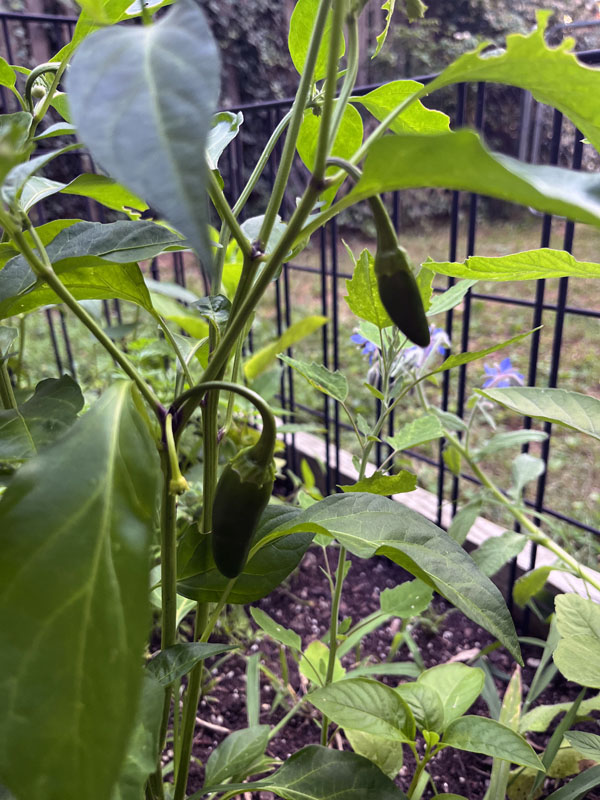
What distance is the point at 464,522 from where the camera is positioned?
2.66 feet

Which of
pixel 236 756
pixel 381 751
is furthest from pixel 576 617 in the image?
pixel 236 756

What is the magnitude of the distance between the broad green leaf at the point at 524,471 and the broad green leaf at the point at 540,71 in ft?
2.28

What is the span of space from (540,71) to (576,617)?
1.70 feet

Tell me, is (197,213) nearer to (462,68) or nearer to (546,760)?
(462,68)

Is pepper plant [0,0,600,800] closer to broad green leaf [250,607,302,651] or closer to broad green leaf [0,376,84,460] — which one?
broad green leaf [0,376,84,460]

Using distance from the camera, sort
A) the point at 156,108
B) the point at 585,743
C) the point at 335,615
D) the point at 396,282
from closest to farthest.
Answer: the point at 156,108 < the point at 396,282 < the point at 585,743 < the point at 335,615

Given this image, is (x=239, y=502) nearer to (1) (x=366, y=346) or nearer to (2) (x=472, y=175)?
(2) (x=472, y=175)

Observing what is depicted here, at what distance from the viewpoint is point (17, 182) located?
0.32m

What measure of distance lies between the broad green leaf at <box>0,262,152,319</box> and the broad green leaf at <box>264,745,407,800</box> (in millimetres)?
411

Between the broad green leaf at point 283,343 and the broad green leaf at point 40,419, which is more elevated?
the broad green leaf at point 40,419

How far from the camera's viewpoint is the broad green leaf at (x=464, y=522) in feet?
2.60

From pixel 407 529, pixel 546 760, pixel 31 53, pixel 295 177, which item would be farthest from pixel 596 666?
pixel 31 53

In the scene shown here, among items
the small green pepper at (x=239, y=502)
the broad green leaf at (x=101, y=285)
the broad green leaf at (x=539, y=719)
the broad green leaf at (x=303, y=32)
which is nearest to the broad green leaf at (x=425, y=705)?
the broad green leaf at (x=539, y=719)

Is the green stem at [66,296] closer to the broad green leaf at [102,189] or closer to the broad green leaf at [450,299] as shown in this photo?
the broad green leaf at [102,189]
